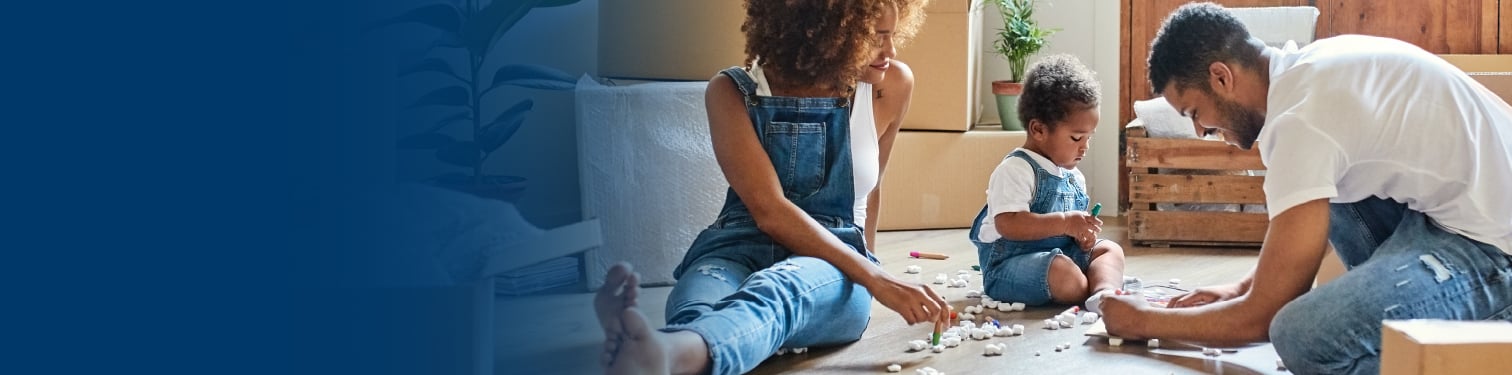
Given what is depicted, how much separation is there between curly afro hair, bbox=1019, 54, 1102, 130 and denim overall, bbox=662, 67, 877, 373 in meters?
0.43

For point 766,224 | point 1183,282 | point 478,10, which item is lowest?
point 1183,282

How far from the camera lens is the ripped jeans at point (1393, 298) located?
1.17 meters

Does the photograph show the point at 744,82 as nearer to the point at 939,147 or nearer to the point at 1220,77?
the point at 1220,77

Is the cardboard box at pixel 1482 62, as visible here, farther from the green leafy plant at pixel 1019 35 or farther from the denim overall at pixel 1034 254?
the denim overall at pixel 1034 254

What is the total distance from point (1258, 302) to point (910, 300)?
34cm

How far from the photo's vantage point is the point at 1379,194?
1272 mm

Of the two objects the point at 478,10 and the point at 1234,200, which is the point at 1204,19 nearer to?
the point at 478,10

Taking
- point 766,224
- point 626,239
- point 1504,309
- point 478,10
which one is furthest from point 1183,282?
point 478,10

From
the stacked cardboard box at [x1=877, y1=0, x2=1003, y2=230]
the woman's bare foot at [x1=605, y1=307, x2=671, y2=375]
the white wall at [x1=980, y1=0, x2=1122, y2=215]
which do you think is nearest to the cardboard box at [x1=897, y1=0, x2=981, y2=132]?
the stacked cardboard box at [x1=877, y1=0, x2=1003, y2=230]

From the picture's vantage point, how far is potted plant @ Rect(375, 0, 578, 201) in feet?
1.08

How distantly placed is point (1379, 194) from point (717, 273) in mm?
660

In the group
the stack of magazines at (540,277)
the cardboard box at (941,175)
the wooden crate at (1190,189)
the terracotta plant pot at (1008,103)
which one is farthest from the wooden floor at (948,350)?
the terracotta plant pot at (1008,103)

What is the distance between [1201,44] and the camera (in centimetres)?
127

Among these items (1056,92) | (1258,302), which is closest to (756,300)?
(1258,302)
